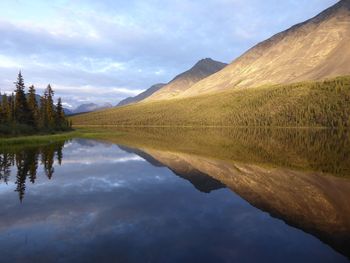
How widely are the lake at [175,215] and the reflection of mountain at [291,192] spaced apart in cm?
7

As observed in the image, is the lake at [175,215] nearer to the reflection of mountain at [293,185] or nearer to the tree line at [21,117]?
the reflection of mountain at [293,185]

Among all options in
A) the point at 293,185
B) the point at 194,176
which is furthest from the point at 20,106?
the point at 293,185

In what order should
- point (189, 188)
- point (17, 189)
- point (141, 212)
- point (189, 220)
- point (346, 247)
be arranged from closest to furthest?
point (346, 247) < point (189, 220) < point (141, 212) < point (17, 189) < point (189, 188)

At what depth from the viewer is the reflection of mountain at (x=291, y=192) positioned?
730 inches

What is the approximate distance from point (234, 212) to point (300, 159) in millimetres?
31136

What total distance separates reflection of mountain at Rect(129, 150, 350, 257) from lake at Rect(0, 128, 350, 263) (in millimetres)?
70

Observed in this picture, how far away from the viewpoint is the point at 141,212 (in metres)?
21.6

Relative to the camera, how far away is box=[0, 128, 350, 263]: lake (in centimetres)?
1477

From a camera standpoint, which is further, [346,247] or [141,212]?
[141,212]

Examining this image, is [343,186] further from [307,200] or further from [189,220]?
[189,220]

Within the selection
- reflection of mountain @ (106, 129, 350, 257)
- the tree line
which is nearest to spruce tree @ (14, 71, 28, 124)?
the tree line

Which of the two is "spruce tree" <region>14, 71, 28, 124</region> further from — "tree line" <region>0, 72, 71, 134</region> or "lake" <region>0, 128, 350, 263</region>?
"lake" <region>0, 128, 350, 263</region>

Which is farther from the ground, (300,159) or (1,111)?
(1,111)

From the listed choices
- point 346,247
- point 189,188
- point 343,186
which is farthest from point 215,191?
point 346,247
